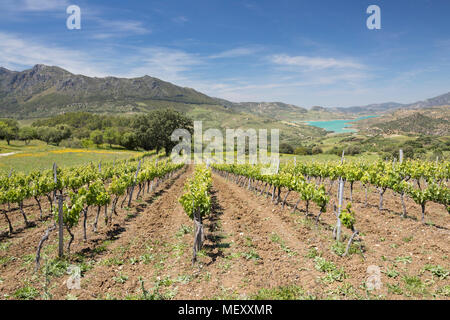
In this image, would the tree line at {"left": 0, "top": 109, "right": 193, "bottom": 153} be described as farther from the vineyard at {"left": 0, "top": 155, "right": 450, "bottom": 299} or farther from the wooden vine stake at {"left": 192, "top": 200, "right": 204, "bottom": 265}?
the wooden vine stake at {"left": 192, "top": 200, "right": 204, "bottom": 265}

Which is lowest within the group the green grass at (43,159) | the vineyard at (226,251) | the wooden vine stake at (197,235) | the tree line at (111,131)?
the vineyard at (226,251)

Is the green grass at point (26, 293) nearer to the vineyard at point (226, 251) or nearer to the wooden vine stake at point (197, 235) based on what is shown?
the vineyard at point (226, 251)

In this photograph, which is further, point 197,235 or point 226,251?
point 226,251

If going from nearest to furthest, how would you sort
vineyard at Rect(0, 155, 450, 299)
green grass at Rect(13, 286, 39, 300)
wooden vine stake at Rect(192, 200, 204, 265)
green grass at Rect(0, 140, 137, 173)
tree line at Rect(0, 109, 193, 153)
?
green grass at Rect(13, 286, 39, 300) → vineyard at Rect(0, 155, 450, 299) → wooden vine stake at Rect(192, 200, 204, 265) → green grass at Rect(0, 140, 137, 173) → tree line at Rect(0, 109, 193, 153)

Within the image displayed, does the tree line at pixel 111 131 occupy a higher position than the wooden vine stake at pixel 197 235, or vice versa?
the tree line at pixel 111 131

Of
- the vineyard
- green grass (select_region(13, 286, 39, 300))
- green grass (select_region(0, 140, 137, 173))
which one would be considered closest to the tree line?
green grass (select_region(0, 140, 137, 173))

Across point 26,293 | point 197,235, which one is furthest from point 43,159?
point 197,235

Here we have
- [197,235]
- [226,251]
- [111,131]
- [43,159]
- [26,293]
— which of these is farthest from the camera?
[111,131]

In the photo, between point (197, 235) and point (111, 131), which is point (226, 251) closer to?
point (197, 235)

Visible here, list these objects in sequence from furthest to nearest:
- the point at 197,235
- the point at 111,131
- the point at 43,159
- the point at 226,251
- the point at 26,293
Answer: the point at 111,131 < the point at 43,159 < the point at 226,251 < the point at 197,235 < the point at 26,293

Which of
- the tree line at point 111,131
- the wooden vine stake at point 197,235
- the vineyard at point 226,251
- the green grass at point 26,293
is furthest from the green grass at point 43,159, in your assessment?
the wooden vine stake at point 197,235

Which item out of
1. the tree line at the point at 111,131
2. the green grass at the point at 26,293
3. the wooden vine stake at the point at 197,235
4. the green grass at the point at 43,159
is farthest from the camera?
the tree line at the point at 111,131

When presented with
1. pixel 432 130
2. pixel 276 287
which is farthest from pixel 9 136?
pixel 432 130

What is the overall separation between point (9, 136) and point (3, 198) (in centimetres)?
9770
